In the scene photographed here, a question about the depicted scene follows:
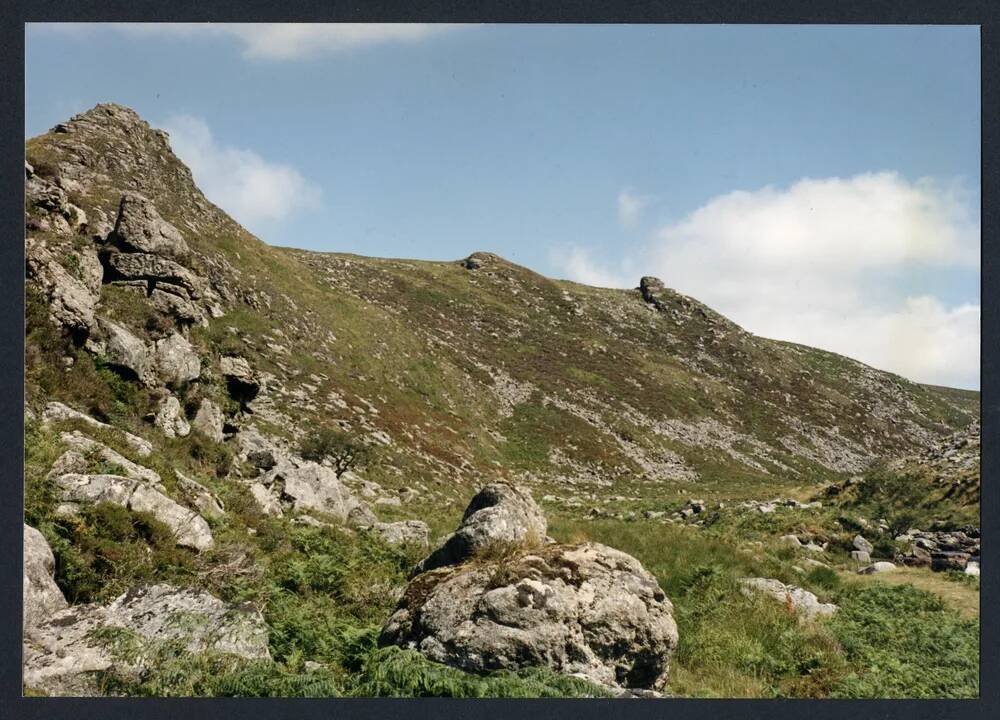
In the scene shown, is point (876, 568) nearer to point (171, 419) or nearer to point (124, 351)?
point (171, 419)

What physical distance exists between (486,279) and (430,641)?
111m

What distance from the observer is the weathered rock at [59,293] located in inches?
524

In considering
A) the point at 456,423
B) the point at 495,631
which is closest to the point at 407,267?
the point at 456,423

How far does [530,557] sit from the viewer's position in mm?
8641

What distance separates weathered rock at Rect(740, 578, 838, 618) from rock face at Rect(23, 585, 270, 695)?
9475 millimetres

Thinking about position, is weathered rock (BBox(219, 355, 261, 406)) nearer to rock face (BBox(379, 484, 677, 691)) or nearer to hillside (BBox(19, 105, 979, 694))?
hillside (BBox(19, 105, 979, 694))

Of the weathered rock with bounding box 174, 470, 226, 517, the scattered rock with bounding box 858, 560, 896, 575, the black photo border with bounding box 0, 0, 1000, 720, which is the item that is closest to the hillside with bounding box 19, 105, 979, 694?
the weathered rock with bounding box 174, 470, 226, 517

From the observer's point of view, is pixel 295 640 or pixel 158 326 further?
pixel 158 326

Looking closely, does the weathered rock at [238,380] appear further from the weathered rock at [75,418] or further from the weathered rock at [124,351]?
the weathered rock at [75,418]

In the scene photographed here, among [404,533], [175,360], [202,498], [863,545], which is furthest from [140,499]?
[863,545]

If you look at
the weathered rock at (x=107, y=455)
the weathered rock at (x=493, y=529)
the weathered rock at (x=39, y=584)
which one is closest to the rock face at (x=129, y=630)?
the weathered rock at (x=39, y=584)

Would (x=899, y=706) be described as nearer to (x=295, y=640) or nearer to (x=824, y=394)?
(x=295, y=640)

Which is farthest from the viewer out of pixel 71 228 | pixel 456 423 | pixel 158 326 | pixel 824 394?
pixel 824 394

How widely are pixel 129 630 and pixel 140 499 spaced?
7.92ft
